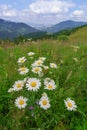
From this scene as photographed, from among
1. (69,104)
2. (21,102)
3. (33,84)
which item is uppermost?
(33,84)

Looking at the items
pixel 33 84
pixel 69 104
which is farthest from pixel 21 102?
pixel 69 104

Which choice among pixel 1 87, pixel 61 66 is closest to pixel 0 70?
pixel 1 87

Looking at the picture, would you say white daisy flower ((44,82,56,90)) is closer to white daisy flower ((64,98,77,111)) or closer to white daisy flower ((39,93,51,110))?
white daisy flower ((39,93,51,110))

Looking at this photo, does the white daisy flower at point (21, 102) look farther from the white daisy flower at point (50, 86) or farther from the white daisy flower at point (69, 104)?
the white daisy flower at point (69, 104)

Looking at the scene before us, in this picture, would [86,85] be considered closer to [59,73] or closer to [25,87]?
[59,73]

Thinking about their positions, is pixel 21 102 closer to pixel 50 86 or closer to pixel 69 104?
pixel 50 86

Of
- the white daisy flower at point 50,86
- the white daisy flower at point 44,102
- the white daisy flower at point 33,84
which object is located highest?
the white daisy flower at point 33,84

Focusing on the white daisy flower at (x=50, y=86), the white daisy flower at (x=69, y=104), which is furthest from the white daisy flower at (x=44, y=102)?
the white daisy flower at (x=69, y=104)

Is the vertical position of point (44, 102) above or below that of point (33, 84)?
below

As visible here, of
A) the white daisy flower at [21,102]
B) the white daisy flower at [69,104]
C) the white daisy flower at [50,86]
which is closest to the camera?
the white daisy flower at [21,102]

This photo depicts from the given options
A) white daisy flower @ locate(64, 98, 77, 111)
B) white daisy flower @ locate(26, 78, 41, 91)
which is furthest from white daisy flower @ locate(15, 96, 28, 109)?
white daisy flower @ locate(64, 98, 77, 111)

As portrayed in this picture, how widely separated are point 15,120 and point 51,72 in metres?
1.20

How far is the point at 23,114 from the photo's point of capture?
3947 millimetres

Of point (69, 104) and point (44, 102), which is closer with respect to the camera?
point (44, 102)
